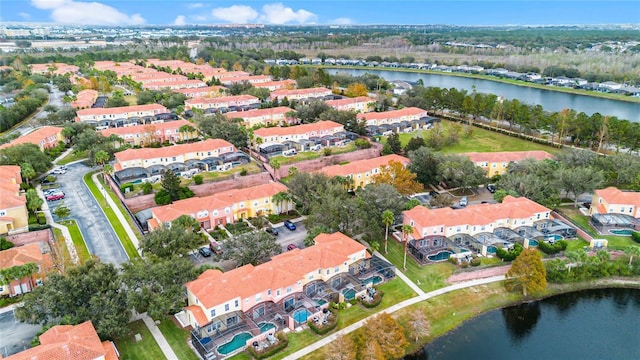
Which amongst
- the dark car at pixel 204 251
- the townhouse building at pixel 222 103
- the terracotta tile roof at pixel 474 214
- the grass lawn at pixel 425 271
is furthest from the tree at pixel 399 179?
the townhouse building at pixel 222 103

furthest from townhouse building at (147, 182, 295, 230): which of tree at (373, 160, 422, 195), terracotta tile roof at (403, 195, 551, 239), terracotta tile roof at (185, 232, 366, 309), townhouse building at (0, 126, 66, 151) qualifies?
townhouse building at (0, 126, 66, 151)

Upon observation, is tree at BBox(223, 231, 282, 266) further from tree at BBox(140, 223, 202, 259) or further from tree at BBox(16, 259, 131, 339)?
tree at BBox(16, 259, 131, 339)

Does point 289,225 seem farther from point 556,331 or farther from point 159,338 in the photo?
point 556,331

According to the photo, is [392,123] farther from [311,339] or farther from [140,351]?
[140,351]

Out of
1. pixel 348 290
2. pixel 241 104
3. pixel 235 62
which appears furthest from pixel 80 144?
pixel 235 62

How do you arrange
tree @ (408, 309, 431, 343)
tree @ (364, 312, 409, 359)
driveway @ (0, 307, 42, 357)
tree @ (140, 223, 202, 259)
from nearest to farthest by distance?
tree @ (364, 312, 409, 359), driveway @ (0, 307, 42, 357), tree @ (408, 309, 431, 343), tree @ (140, 223, 202, 259)

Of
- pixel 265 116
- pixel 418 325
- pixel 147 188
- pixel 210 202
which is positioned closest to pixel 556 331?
pixel 418 325

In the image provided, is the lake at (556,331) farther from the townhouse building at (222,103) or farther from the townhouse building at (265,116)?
the townhouse building at (222,103)
